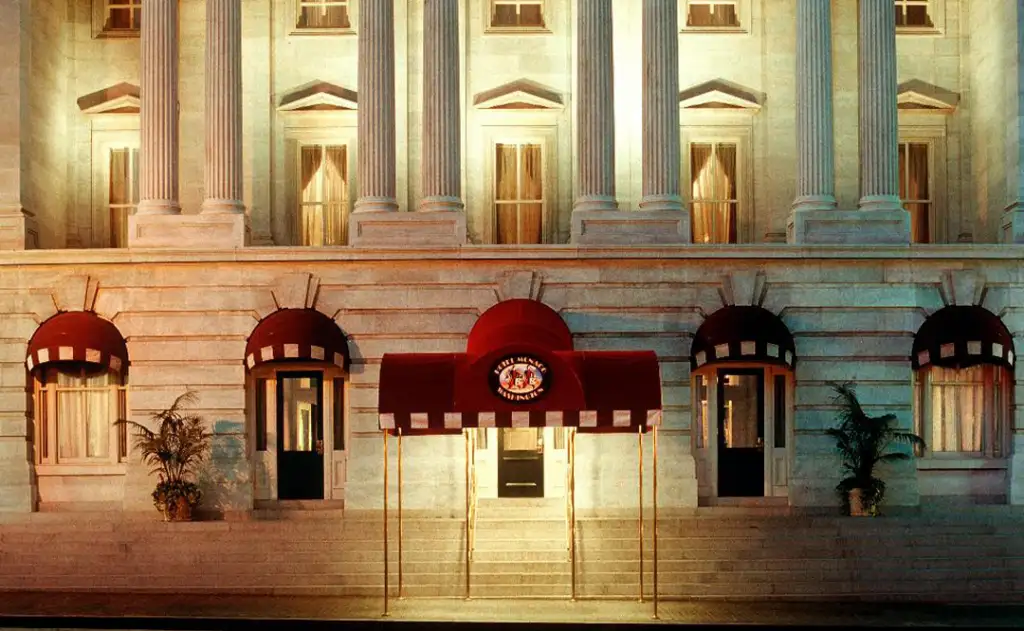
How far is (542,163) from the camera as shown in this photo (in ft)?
96.3

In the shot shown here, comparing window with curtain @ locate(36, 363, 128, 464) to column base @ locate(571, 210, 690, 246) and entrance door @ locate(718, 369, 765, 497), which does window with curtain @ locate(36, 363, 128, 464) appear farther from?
entrance door @ locate(718, 369, 765, 497)

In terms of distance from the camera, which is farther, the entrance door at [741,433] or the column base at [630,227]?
the entrance door at [741,433]

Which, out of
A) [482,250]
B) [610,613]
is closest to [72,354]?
[482,250]

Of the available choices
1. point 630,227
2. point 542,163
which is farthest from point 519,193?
point 630,227

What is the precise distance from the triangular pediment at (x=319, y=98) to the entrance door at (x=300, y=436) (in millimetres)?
6610

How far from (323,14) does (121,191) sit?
668 centimetres

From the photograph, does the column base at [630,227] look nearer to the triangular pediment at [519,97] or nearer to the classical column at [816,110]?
the classical column at [816,110]

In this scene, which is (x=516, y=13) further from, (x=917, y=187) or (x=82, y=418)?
(x=82, y=418)

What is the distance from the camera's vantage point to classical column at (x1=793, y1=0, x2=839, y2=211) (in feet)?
88.6

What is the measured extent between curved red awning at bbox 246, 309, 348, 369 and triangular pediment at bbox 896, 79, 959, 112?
1486cm

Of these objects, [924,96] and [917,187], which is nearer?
[924,96]

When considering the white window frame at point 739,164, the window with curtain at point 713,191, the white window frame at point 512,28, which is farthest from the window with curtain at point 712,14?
the white window frame at point 512,28

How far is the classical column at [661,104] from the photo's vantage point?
26.7 metres

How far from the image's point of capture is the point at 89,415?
2775 cm
